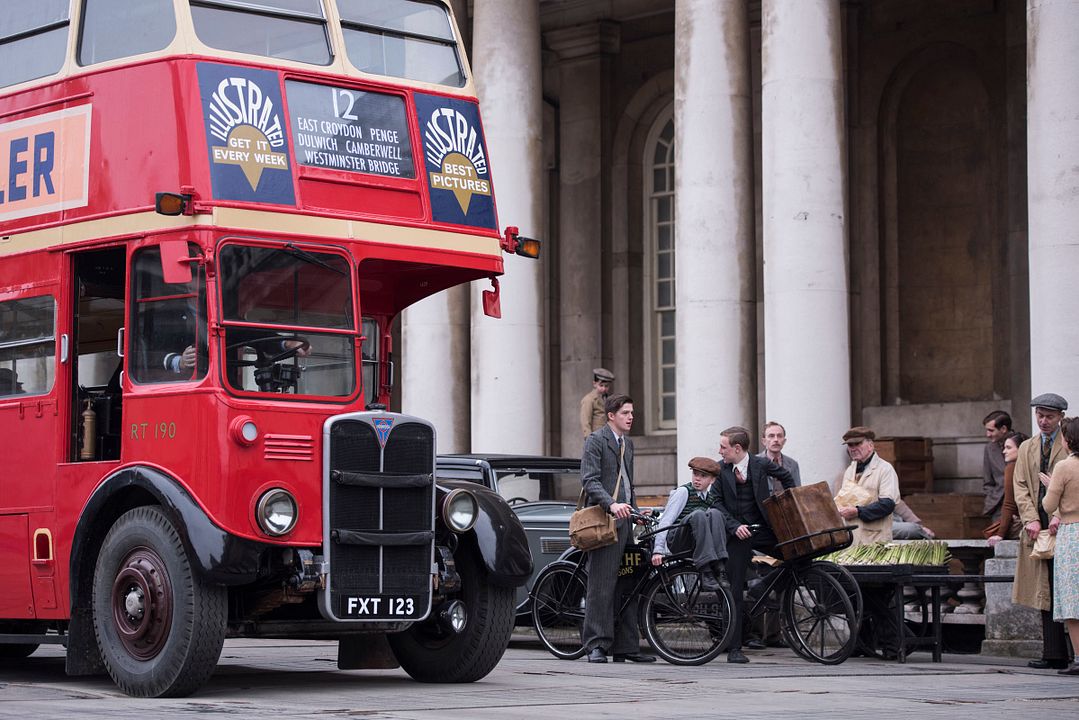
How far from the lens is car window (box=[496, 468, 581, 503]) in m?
16.7

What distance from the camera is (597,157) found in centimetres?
2973

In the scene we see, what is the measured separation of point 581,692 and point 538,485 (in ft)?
18.9

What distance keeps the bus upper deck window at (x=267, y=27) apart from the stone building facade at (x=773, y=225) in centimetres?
808

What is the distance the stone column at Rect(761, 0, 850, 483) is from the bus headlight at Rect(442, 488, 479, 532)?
751 centimetres

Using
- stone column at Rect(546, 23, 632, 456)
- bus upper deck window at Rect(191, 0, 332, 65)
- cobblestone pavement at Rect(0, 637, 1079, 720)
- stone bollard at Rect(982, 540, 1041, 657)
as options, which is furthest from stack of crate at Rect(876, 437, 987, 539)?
bus upper deck window at Rect(191, 0, 332, 65)

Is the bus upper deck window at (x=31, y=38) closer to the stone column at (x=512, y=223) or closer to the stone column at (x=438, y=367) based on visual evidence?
the stone column at (x=512, y=223)

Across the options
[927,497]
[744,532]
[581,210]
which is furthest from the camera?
[581,210]

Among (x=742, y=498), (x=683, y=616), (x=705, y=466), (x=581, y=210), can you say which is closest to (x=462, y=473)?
(x=705, y=466)

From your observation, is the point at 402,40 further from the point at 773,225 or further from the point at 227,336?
the point at 773,225

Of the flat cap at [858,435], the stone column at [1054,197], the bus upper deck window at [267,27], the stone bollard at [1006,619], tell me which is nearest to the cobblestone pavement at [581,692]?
the stone bollard at [1006,619]

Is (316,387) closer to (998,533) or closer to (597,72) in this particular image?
(998,533)

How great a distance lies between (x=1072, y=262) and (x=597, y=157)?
546 inches

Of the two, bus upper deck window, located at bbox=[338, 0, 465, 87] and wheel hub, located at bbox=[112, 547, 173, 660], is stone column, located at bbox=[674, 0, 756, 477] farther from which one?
wheel hub, located at bbox=[112, 547, 173, 660]

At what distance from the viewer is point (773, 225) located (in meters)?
18.9
